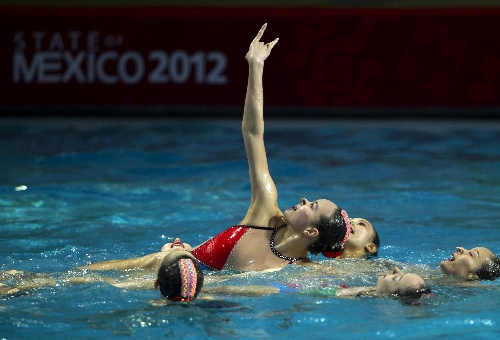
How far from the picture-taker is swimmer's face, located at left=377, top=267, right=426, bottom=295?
17.1 feet

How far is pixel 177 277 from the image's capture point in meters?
4.98

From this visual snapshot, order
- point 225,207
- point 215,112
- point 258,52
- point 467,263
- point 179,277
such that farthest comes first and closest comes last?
point 215,112, point 225,207, point 258,52, point 467,263, point 179,277

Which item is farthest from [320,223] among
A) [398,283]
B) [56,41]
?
[56,41]

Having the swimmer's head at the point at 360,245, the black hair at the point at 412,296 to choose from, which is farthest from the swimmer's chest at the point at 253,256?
the black hair at the point at 412,296

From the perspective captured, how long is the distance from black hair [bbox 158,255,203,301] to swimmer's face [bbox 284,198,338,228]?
89cm

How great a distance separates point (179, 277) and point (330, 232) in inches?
44.8

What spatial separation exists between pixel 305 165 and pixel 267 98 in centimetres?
239

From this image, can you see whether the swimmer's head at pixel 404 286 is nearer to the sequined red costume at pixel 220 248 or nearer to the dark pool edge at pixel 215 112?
the sequined red costume at pixel 220 248

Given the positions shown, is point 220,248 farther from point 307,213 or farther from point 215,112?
point 215,112

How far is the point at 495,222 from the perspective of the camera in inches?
297

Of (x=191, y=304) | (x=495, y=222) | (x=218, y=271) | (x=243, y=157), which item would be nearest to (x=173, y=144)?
(x=243, y=157)

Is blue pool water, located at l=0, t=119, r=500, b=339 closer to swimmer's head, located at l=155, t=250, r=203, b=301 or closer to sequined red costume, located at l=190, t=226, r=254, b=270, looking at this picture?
swimmer's head, located at l=155, t=250, r=203, b=301

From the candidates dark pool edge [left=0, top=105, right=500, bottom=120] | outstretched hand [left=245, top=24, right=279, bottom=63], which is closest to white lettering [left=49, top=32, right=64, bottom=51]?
dark pool edge [left=0, top=105, right=500, bottom=120]

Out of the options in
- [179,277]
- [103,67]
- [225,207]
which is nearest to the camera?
[179,277]
